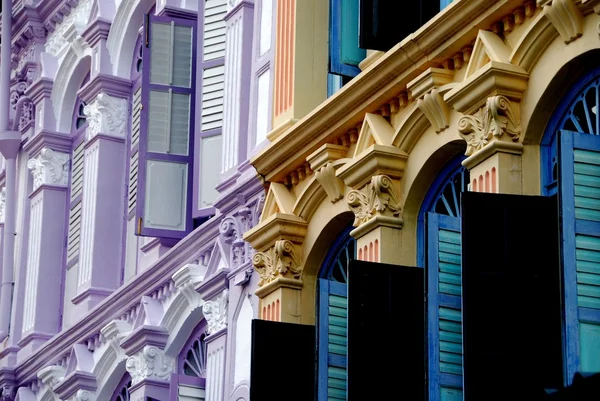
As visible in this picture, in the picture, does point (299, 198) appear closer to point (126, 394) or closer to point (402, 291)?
point (402, 291)

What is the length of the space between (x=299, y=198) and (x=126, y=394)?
4517 millimetres

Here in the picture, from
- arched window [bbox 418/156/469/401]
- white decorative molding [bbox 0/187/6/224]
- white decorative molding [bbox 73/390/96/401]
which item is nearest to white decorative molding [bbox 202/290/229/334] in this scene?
white decorative molding [bbox 73/390/96/401]

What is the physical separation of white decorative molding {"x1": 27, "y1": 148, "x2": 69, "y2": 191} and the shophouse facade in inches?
259

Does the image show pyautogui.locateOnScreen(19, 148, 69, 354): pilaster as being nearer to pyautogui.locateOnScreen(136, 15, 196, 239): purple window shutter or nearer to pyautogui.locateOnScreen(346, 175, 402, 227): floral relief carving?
pyautogui.locateOnScreen(136, 15, 196, 239): purple window shutter

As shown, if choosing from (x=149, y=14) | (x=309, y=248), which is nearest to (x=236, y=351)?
(x=309, y=248)

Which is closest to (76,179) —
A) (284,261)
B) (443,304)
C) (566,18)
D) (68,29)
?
(68,29)

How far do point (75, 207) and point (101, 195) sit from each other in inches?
42.7

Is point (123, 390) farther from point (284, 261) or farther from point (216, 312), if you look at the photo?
point (284, 261)

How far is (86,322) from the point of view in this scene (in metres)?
20.4

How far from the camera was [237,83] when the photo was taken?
17938mm

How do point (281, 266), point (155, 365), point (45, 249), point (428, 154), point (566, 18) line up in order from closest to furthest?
point (566, 18) → point (428, 154) → point (281, 266) → point (155, 365) → point (45, 249)

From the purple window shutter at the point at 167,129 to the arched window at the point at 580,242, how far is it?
725 cm

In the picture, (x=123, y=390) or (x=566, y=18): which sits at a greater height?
(x=566, y=18)

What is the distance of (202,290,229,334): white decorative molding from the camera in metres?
17.3
